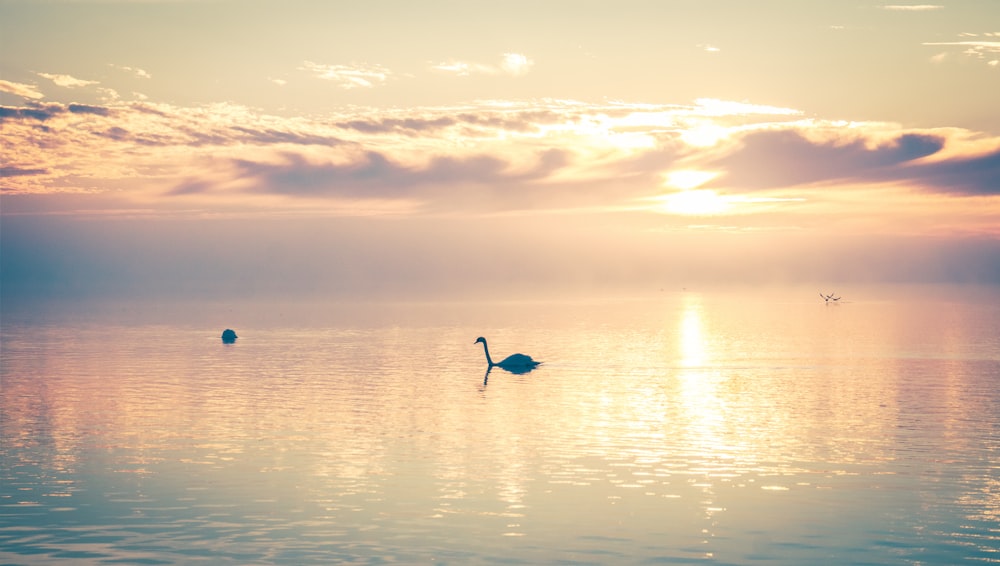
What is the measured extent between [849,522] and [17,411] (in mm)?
40917

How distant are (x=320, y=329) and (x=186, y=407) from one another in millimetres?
77247

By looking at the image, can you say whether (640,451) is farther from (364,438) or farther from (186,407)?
(186,407)

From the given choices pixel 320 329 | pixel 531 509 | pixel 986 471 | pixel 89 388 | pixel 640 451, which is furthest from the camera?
pixel 320 329

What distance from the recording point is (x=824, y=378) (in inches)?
2596

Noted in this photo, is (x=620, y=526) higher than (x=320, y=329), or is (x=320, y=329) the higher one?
(x=320, y=329)

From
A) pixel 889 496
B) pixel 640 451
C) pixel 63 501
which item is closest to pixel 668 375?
pixel 640 451

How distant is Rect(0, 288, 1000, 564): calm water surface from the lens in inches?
1030

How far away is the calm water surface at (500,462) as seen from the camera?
26.2 metres

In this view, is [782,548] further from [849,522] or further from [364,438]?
[364,438]

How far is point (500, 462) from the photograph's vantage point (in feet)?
120

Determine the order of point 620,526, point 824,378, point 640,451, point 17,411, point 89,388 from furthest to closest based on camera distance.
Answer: point 824,378 < point 89,388 < point 17,411 < point 640,451 < point 620,526

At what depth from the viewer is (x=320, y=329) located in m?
128

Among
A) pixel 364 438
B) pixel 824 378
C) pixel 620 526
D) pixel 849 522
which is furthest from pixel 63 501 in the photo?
pixel 824 378

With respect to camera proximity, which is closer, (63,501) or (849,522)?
(849,522)
